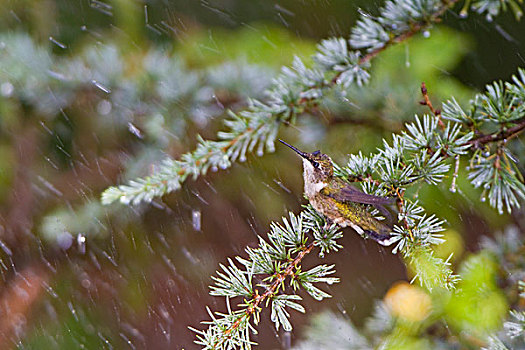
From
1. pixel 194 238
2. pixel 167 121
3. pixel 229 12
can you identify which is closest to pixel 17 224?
pixel 194 238

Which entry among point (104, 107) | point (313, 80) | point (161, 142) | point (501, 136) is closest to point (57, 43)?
point (104, 107)

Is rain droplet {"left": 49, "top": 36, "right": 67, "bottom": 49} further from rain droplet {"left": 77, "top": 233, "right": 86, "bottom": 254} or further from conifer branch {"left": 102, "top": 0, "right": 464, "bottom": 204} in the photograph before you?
conifer branch {"left": 102, "top": 0, "right": 464, "bottom": 204}

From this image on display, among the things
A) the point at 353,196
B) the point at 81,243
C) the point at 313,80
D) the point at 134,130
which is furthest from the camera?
the point at 81,243

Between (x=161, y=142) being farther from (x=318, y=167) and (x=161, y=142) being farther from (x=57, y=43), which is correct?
(x=318, y=167)

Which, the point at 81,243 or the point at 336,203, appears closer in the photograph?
the point at 336,203

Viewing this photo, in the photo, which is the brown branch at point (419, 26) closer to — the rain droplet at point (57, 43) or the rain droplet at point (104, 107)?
the rain droplet at point (104, 107)

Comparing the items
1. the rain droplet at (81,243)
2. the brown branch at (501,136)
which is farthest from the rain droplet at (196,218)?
the brown branch at (501,136)
